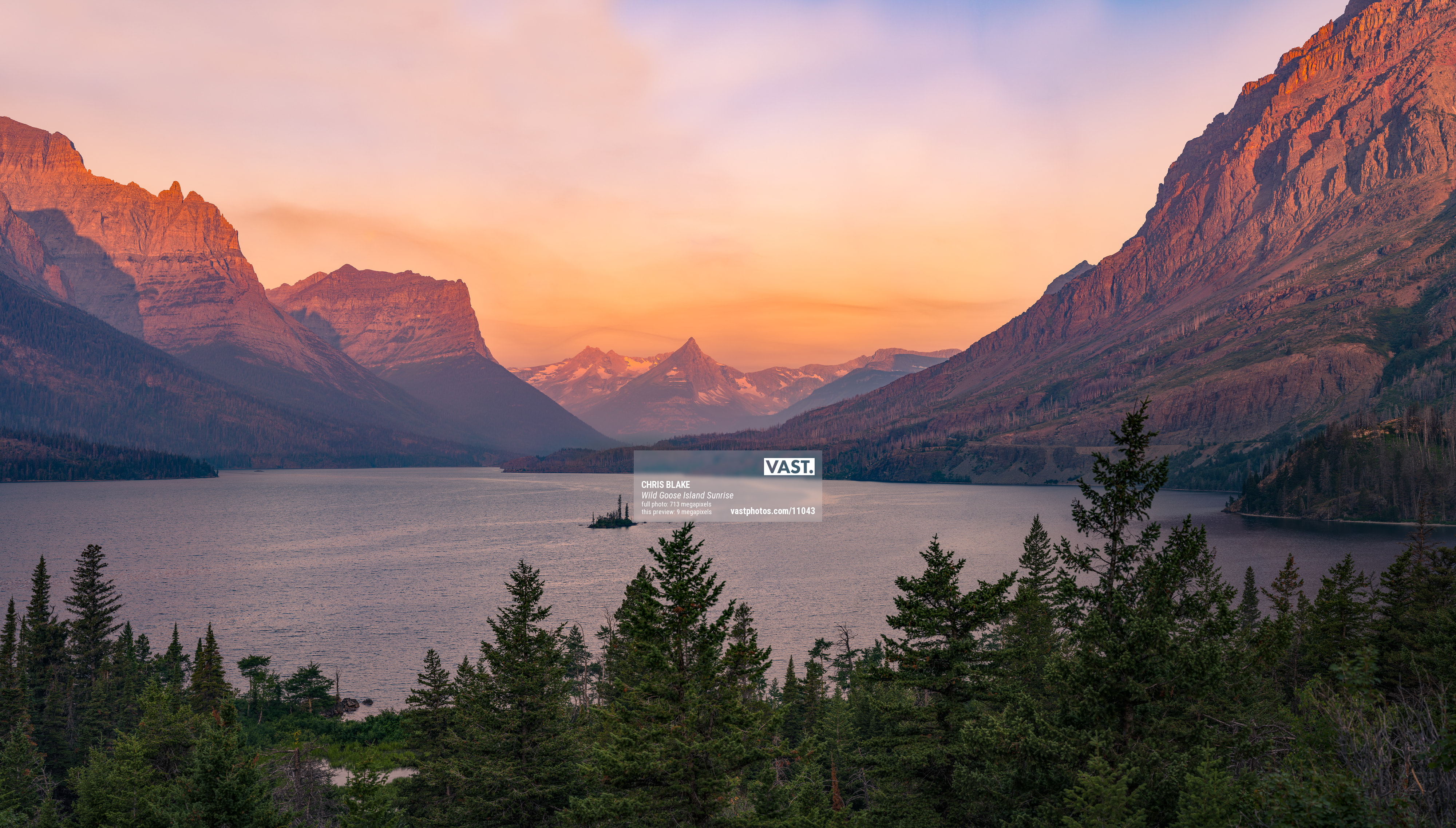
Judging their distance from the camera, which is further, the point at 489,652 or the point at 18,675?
the point at 18,675

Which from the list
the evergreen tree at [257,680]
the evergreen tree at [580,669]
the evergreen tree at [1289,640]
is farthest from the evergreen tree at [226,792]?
the evergreen tree at [257,680]

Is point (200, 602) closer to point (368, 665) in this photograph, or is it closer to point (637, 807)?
point (368, 665)

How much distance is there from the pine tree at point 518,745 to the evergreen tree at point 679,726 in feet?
19.9

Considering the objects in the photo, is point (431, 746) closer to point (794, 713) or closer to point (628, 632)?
point (628, 632)

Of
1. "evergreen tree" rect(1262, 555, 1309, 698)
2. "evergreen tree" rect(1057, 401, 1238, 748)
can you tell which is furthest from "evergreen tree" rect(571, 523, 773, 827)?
"evergreen tree" rect(1262, 555, 1309, 698)

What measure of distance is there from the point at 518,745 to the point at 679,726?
1131 cm

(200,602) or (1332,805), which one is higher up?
(1332,805)

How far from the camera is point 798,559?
167875 millimetres

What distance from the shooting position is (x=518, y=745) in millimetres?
32844

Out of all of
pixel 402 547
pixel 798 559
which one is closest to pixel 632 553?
pixel 798 559

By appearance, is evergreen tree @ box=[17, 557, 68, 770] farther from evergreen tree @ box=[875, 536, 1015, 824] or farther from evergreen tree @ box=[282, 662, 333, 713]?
evergreen tree @ box=[875, 536, 1015, 824]

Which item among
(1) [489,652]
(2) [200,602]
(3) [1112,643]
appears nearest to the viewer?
(3) [1112,643]

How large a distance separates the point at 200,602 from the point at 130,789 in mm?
104689

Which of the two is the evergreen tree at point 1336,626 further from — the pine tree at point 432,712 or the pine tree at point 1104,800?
the pine tree at point 432,712
